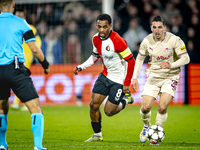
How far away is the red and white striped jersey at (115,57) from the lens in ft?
22.0

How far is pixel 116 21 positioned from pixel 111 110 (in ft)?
26.1

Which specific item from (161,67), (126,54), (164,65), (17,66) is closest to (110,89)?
(126,54)

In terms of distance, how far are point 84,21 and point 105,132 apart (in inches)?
305

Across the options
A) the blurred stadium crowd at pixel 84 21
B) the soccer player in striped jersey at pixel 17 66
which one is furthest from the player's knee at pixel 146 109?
the blurred stadium crowd at pixel 84 21

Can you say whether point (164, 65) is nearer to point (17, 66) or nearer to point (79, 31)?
point (17, 66)

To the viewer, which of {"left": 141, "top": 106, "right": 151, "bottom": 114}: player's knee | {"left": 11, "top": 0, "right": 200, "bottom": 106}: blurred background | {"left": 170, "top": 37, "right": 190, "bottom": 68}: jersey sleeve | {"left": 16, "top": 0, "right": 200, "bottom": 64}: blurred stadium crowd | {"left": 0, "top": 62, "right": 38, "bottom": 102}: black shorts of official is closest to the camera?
{"left": 0, "top": 62, "right": 38, "bottom": 102}: black shorts of official

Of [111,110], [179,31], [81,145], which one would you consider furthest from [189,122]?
[179,31]

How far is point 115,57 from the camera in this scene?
6.94 m

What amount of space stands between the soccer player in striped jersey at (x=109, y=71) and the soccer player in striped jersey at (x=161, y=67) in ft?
1.21

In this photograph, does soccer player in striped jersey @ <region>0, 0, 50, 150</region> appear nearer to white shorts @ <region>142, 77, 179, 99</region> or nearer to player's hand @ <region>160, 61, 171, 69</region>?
player's hand @ <region>160, 61, 171, 69</region>

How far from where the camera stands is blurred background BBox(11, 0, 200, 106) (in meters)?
14.3

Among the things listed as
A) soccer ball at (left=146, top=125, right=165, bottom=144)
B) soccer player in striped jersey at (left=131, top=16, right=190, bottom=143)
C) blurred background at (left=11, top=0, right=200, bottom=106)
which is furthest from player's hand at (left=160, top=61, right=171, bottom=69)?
blurred background at (left=11, top=0, right=200, bottom=106)

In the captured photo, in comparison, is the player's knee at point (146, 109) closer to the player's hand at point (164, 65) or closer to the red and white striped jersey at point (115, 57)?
the red and white striped jersey at point (115, 57)

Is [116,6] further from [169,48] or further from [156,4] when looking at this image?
[169,48]
